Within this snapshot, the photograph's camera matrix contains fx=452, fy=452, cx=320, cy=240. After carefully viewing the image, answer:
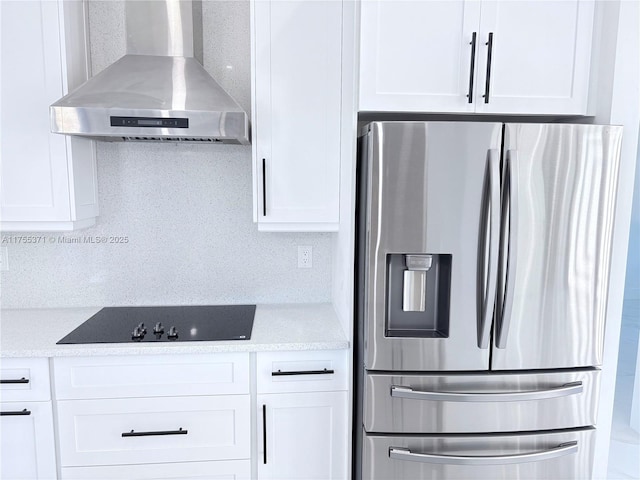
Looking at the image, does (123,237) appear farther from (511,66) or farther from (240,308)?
(511,66)

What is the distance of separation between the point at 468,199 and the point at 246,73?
1253mm

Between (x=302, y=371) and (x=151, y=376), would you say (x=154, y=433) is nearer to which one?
(x=151, y=376)

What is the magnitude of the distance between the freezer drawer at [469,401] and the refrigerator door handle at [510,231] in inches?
8.1

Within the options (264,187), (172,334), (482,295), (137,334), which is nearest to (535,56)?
(482,295)

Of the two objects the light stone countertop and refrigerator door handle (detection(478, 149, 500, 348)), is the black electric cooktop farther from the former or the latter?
refrigerator door handle (detection(478, 149, 500, 348))

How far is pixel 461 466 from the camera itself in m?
1.65

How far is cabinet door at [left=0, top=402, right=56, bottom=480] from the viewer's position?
1730 millimetres

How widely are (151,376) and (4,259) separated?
1066 millimetres

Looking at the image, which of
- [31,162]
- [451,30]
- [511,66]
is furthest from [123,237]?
[511,66]

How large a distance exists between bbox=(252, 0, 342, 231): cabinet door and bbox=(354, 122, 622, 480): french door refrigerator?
0.31 metres

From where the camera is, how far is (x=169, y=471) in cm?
181

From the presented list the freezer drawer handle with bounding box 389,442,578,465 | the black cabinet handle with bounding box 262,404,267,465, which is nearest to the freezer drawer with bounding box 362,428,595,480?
the freezer drawer handle with bounding box 389,442,578,465

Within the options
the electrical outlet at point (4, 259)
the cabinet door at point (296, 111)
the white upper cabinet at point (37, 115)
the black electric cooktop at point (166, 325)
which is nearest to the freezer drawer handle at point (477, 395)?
the black electric cooktop at point (166, 325)

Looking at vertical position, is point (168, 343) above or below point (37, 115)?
below
